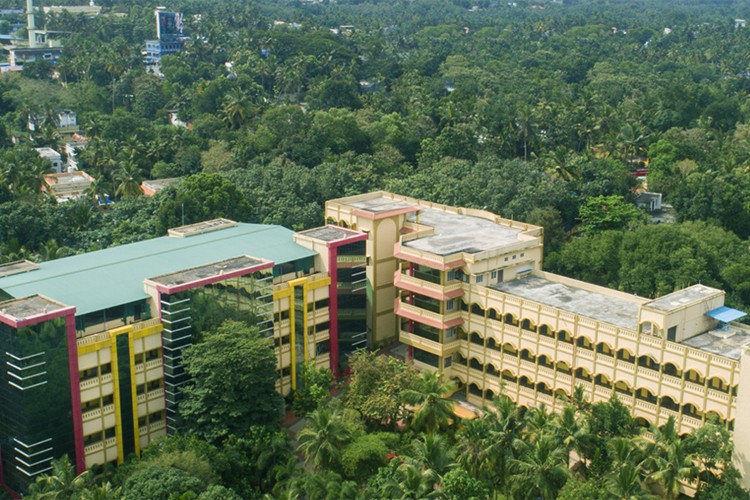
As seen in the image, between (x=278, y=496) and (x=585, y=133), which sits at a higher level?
(x=585, y=133)

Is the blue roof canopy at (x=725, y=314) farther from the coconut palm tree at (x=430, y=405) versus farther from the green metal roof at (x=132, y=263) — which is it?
the green metal roof at (x=132, y=263)

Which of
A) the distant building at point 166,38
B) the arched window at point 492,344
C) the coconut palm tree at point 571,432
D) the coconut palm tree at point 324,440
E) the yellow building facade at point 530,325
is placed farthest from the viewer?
the distant building at point 166,38

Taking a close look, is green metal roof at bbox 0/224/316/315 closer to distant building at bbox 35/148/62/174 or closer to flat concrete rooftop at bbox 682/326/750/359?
flat concrete rooftop at bbox 682/326/750/359

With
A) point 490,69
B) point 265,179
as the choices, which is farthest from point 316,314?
point 490,69

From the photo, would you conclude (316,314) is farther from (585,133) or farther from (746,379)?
(585,133)

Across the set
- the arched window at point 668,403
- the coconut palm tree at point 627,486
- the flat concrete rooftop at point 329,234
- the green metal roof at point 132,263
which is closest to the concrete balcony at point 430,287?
the flat concrete rooftop at point 329,234

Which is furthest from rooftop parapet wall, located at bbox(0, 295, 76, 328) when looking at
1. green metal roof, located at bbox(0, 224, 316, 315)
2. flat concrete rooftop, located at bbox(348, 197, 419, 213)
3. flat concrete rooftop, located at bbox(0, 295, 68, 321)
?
flat concrete rooftop, located at bbox(348, 197, 419, 213)
